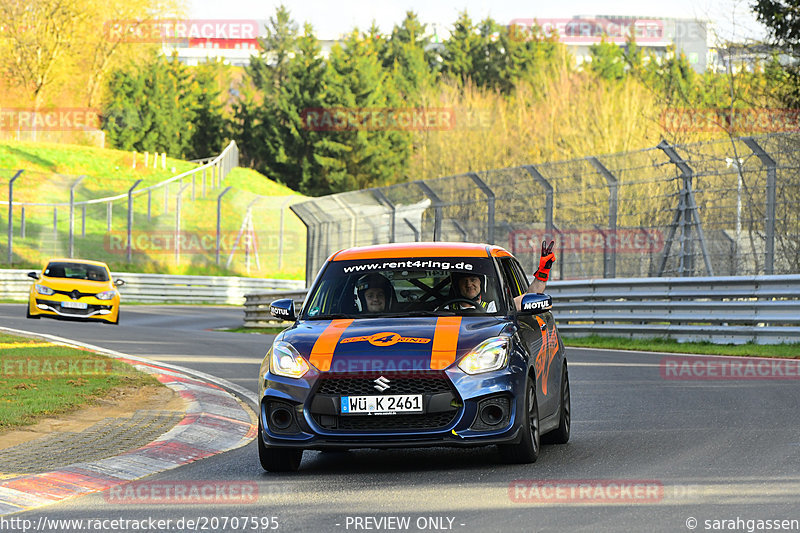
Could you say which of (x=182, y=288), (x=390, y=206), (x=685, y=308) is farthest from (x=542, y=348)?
(x=182, y=288)

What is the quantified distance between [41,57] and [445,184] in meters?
58.1

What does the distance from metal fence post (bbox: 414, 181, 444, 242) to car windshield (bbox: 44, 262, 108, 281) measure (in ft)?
26.7

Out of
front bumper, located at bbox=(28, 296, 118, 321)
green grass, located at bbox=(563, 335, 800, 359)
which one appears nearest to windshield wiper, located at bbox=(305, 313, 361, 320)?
green grass, located at bbox=(563, 335, 800, 359)

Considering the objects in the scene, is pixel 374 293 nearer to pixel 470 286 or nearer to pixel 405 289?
pixel 405 289

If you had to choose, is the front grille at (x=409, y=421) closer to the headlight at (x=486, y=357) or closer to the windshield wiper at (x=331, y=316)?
the headlight at (x=486, y=357)

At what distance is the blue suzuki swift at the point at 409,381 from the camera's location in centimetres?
771

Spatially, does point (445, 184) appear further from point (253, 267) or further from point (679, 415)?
point (253, 267)

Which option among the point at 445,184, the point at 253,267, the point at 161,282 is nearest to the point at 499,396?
the point at 445,184

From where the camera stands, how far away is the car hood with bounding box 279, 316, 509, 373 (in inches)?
306

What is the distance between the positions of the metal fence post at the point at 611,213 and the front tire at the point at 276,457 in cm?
1368

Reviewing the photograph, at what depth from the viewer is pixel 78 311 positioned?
91.0 feet

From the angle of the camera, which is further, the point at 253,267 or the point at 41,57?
the point at 41,57

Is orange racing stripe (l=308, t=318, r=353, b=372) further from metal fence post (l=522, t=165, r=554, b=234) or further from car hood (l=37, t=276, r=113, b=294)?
car hood (l=37, t=276, r=113, b=294)

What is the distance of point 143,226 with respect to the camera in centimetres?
5569
